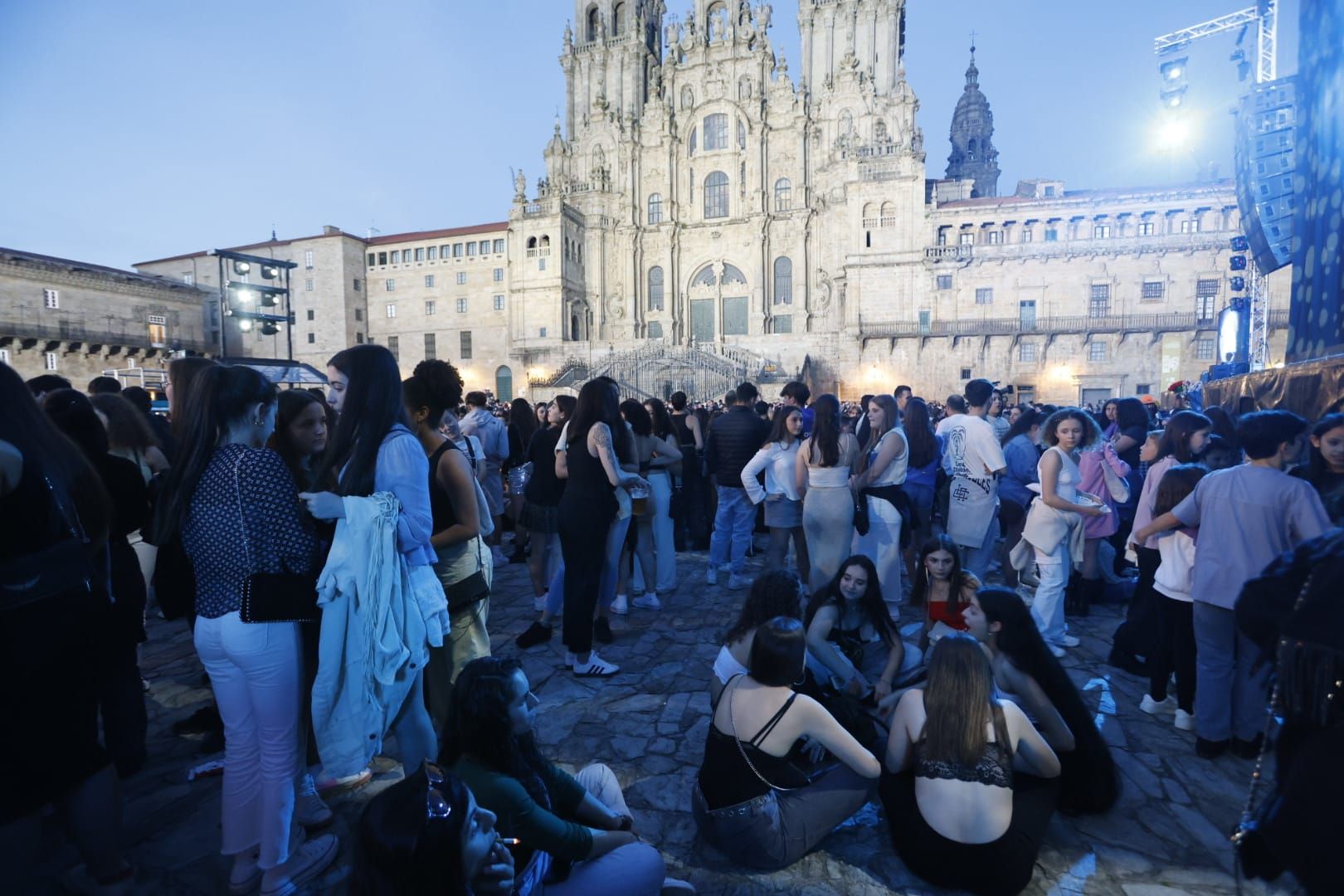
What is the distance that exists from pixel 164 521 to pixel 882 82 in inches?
1678

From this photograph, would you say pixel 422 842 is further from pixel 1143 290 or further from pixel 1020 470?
pixel 1143 290

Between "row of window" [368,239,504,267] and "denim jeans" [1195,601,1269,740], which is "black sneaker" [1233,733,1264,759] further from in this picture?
"row of window" [368,239,504,267]

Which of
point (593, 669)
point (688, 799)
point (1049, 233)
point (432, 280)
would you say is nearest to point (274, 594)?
point (688, 799)

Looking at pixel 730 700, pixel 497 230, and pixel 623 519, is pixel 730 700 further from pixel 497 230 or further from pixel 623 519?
pixel 497 230

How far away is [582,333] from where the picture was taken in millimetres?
41719

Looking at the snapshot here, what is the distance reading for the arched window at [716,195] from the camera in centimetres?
3997

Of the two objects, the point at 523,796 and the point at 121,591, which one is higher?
the point at 121,591

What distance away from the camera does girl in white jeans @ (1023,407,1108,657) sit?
473cm

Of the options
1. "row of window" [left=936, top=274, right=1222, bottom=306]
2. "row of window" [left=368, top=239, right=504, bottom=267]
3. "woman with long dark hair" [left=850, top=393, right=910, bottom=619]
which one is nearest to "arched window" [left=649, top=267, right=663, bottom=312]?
"row of window" [left=368, top=239, right=504, bottom=267]

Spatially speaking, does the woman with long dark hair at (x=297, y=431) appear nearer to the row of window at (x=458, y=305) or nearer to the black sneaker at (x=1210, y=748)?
the black sneaker at (x=1210, y=748)

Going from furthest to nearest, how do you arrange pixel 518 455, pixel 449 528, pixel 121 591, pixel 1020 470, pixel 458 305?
pixel 458 305
pixel 518 455
pixel 1020 470
pixel 121 591
pixel 449 528

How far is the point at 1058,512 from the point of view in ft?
15.7

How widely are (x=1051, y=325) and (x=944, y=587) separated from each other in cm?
3449

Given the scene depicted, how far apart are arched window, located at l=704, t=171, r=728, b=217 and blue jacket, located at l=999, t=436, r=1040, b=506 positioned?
3705 cm
